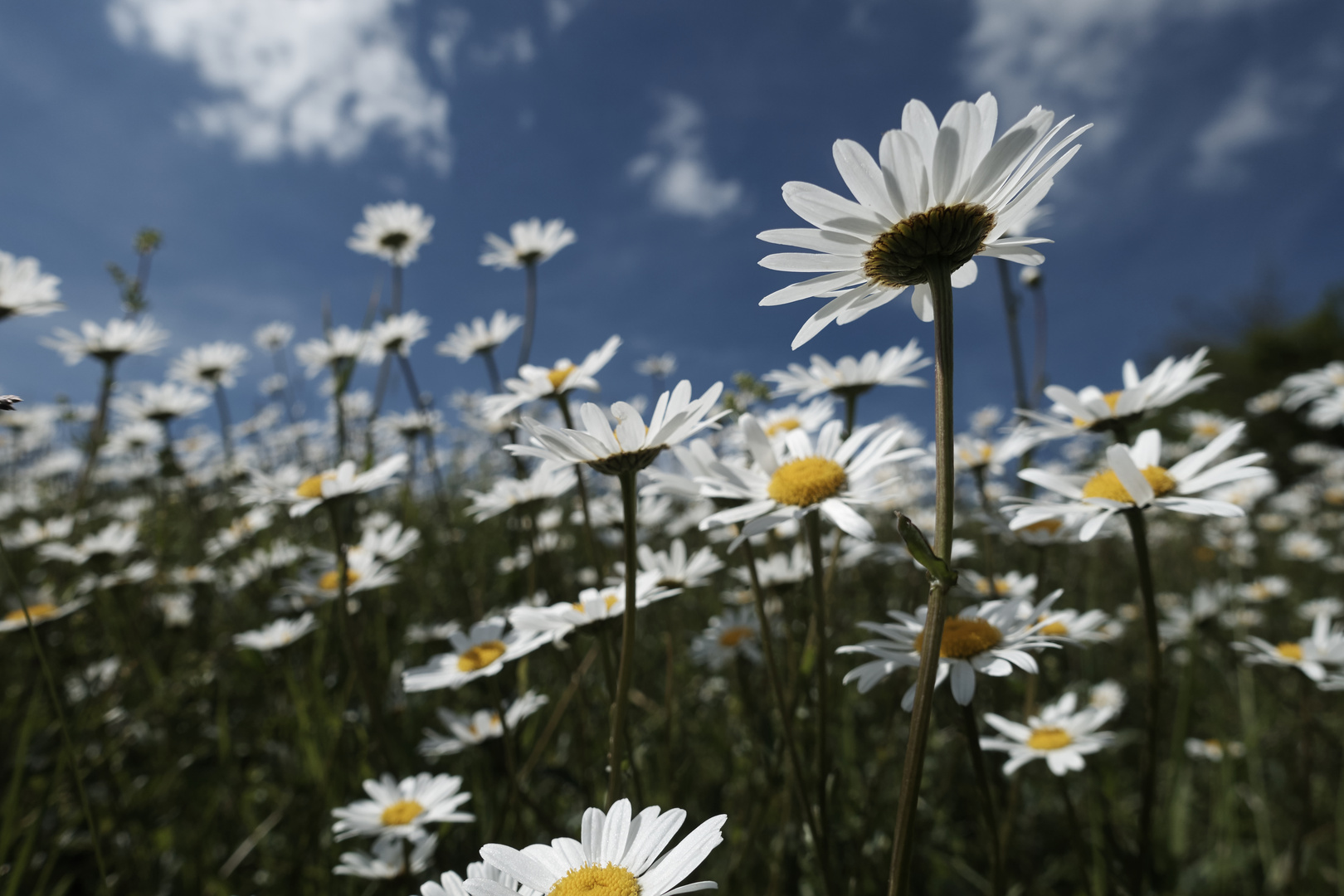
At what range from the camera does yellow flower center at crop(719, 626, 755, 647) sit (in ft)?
7.88

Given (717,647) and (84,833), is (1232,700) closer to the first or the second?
(717,647)

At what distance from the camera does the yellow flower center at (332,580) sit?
2.31m

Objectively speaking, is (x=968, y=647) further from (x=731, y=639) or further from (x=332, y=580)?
(x=332, y=580)

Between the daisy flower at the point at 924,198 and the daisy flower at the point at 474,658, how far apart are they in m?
1.02

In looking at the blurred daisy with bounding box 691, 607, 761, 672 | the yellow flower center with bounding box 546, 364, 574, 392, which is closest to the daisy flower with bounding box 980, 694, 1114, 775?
the blurred daisy with bounding box 691, 607, 761, 672

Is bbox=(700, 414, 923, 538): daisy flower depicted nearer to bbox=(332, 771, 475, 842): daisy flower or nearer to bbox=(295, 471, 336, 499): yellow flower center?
bbox=(332, 771, 475, 842): daisy flower

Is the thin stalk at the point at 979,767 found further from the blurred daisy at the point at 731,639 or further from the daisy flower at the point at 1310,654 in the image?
the daisy flower at the point at 1310,654

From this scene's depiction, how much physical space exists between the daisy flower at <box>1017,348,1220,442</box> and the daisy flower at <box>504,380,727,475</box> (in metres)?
0.86

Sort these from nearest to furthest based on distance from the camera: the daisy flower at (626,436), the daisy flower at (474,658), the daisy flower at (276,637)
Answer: the daisy flower at (626,436)
the daisy flower at (474,658)
the daisy flower at (276,637)

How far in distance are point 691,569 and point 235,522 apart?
132 inches

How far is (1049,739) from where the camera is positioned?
5.53 ft

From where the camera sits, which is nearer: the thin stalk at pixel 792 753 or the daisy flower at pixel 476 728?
the thin stalk at pixel 792 753

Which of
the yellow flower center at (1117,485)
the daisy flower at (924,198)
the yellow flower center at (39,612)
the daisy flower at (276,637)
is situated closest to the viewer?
the daisy flower at (924,198)

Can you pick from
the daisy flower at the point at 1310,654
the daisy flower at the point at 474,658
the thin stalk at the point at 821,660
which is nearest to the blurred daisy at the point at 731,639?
the daisy flower at the point at 474,658
